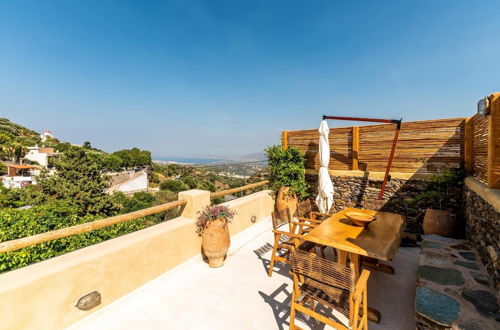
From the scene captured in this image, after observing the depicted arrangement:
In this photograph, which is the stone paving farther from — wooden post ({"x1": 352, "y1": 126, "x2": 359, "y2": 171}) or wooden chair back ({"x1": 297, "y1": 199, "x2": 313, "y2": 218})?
wooden post ({"x1": 352, "y1": 126, "x2": 359, "y2": 171})

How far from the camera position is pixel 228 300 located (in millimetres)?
2520

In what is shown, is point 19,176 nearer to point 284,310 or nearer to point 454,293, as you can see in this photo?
point 284,310

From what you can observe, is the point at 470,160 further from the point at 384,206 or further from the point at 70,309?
the point at 70,309

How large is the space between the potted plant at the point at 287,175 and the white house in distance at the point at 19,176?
1336 inches

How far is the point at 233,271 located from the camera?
3.18 meters

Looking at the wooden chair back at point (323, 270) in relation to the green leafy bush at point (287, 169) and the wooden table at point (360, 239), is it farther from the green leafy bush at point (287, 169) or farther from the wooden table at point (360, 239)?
the green leafy bush at point (287, 169)

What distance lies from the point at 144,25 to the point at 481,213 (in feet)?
60.0

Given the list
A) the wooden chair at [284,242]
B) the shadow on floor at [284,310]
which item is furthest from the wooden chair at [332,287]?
the wooden chair at [284,242]

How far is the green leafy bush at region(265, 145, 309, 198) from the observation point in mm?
5773

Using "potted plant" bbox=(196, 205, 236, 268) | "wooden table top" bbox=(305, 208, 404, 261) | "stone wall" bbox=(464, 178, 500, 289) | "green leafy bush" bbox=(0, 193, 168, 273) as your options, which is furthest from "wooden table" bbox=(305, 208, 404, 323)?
"green leafy bush" bbox=(0, 193, 168, 273)

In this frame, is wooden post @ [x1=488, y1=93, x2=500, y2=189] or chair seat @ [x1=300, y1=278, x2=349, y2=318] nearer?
chair seat @ [x1=300, y1=278, x2=349, y2=318]

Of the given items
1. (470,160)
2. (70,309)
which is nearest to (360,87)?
(470,160)

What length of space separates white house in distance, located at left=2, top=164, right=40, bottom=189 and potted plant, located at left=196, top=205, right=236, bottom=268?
3425cm

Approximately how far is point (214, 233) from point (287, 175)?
10.4 ft
